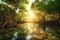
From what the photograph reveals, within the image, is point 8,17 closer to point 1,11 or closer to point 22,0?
point 1,11

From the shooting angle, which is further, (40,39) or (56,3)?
(56,3)

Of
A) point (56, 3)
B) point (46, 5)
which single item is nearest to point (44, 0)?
point (46, 5)

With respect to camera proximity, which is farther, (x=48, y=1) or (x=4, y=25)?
(x=48, y=1)

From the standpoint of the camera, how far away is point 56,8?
74.5ft

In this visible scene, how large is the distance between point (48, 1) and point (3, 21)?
355 inches

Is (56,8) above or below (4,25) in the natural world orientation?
above

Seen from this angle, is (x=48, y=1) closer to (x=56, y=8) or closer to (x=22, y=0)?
(x=56, y=8)

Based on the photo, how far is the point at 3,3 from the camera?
16.0 m

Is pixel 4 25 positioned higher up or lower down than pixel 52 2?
lower down

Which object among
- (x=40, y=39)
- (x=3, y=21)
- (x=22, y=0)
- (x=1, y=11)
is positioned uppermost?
(x=22, y=0)

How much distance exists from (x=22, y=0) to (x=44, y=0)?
7930mm

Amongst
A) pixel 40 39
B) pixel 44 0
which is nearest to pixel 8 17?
pixel 40 39

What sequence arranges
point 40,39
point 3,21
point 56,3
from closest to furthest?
point 40,39
point 3,21
point 56,3

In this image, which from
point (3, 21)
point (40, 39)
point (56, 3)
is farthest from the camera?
point (56, 3)
